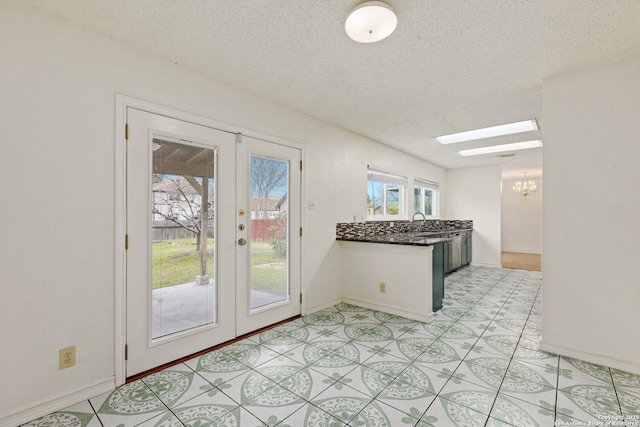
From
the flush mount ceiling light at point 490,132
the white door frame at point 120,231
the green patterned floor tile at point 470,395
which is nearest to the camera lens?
the green patterned floor tile at point 470,395

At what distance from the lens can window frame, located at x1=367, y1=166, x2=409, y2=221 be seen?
Result: 474cm

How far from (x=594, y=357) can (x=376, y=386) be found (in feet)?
6.07

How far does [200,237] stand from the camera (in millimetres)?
2545

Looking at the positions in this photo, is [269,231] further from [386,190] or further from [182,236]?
[386,190]

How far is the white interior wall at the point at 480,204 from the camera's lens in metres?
6.70

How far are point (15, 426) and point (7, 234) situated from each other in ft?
3.55

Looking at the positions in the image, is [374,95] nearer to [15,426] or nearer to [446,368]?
[446,368]

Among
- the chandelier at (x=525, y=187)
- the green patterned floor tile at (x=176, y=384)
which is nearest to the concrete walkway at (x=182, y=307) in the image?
the green patterned floor tile at (x=176, y=384)

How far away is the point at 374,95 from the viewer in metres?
3.00

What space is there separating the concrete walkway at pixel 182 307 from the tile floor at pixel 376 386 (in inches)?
11.8

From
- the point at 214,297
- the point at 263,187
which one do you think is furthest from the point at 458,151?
the point at 214,297

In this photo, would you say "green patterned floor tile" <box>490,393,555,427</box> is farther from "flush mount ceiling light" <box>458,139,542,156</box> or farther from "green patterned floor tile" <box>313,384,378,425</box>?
"flush mount ceiling light" <box>458,139,542,156</box>

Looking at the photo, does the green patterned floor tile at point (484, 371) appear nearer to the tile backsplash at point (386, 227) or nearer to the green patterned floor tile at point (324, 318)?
the green patterned floor tile at point (324, 318)

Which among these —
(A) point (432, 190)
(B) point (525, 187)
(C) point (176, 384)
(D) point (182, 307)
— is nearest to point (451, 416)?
(C) point (176, 384)
